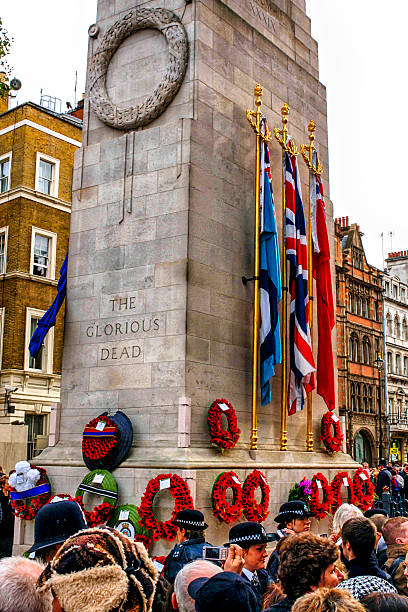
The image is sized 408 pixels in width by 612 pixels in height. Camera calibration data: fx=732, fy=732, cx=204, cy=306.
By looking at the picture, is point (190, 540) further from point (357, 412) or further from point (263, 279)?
point (357, 412)

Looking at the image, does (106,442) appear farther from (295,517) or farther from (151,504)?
(295,517)

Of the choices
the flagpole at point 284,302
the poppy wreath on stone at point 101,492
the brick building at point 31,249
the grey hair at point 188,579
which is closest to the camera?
the grey hair at point 188,579

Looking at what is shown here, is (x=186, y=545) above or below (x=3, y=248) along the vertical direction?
below

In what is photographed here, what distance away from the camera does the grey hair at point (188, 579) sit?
4602mm

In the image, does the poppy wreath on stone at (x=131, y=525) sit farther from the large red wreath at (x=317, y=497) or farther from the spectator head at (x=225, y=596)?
the spectator head at (x=225, y=596)

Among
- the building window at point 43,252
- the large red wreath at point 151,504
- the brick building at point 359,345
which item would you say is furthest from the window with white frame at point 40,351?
the brick building at point 359,345

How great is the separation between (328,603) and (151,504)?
8.44 meters

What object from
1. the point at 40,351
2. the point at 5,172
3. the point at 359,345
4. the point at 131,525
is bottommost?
the point at 131,525

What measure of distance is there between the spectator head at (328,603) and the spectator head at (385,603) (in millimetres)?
833

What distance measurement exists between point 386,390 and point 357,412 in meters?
6.92

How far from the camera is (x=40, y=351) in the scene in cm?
3108

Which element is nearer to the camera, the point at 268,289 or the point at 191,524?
the point at 191,524

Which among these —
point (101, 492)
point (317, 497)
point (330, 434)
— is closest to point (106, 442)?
point (101, 492)

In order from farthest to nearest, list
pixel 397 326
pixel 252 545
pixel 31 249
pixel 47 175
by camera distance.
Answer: pixel 397 326, pixel 47 175, pixel 31 249, pixel 252 545
